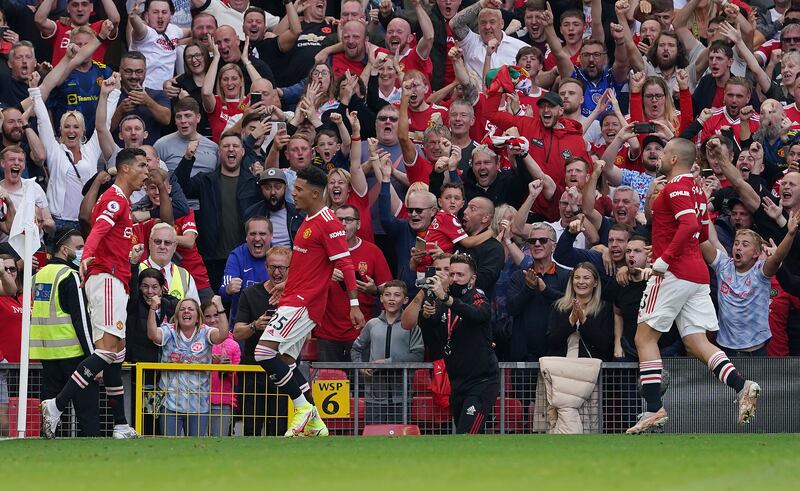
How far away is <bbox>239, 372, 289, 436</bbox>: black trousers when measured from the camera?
14211 mm

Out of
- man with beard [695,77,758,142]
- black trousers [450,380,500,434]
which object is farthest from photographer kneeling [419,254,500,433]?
man with beard [695,77,758,142]

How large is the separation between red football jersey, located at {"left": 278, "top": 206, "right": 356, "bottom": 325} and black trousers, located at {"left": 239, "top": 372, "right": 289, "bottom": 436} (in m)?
1.00

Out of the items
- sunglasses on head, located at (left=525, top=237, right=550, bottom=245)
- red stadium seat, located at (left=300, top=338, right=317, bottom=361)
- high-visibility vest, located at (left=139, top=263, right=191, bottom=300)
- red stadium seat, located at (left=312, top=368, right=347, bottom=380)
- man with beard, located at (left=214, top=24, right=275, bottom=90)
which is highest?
man with beard, located at (left=214, top=24, right=275, bottom=90)

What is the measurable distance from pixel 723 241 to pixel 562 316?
8.56ft

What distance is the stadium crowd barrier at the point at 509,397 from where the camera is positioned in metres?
14.0

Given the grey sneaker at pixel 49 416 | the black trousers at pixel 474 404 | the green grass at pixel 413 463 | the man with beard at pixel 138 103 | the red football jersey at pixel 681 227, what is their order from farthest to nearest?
1. the man with beard at pixel 138 103
2. the black trousers at pixel 474 404
3. the grey sneaker at pixel 49 416
4. the red football jersey at pixel 681 227
5. the green grass at pixel 413 463

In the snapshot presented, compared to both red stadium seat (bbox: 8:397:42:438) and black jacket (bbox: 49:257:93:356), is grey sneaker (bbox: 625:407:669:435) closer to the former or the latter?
black jacket (bbox: 49:257:93:356)

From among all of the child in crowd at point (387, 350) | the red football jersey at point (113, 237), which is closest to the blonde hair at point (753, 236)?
the child in crowd at point (387, 350)

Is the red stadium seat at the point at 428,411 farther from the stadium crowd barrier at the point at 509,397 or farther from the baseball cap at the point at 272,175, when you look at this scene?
the baseball cap at the point at 272,175

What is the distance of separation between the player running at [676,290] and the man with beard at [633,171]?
3907mm

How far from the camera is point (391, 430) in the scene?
45.1ft

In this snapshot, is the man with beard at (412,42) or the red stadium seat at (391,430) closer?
the red stadium seat at (391,430)

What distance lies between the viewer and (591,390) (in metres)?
13.9

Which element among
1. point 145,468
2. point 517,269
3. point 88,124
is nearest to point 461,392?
point 517,269
